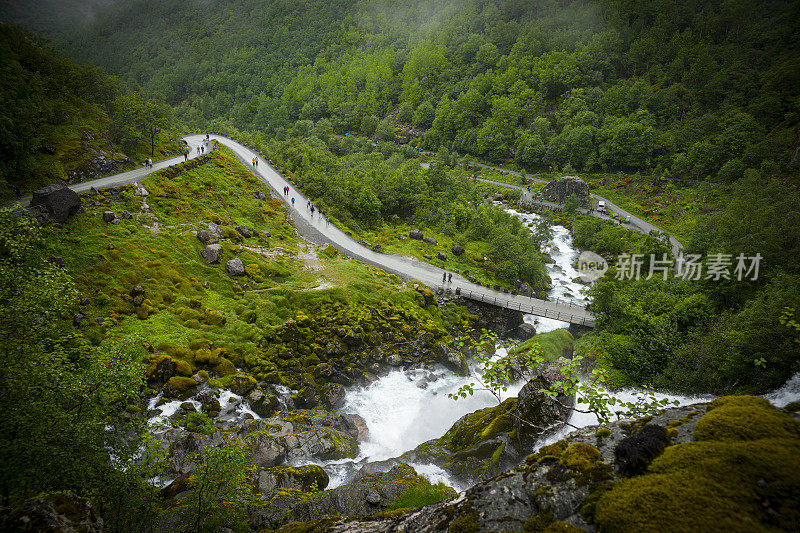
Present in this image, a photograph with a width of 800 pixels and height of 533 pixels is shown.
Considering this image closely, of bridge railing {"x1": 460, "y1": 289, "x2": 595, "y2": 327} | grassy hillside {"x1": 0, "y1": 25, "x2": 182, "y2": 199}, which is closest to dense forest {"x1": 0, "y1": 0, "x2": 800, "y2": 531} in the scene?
grassy hillside {"x1": 0, "y1": 25, "x2": 182, "y2": 199}

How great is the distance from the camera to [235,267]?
29.0 metres

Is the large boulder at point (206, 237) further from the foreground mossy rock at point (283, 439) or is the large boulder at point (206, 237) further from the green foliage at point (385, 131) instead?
the green foliage at point (385, 131)

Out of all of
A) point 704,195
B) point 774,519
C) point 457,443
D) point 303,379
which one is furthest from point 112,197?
point 704,195

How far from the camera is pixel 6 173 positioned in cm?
2511

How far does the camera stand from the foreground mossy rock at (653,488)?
15.9 feet

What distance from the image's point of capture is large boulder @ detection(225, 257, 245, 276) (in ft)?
94.8

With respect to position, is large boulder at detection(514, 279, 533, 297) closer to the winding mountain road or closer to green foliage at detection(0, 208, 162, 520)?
the winding mountain road

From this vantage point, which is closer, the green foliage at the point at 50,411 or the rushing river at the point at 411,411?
the green foliage at the point at 50,411

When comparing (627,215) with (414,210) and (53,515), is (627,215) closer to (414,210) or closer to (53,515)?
(414,210)

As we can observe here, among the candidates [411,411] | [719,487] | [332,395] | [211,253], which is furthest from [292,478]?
[211,253]

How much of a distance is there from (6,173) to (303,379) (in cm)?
2737

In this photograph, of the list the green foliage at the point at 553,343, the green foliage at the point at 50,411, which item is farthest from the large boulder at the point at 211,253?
the green foliage at the point at 553,343

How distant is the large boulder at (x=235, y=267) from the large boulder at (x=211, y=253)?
3.37 ft

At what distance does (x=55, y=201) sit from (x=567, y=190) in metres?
77.2
